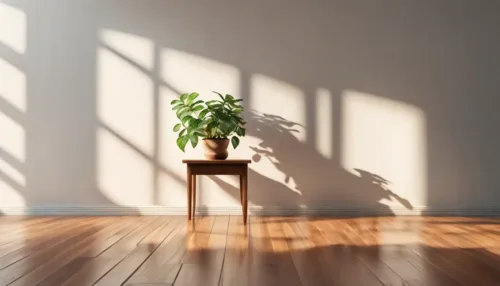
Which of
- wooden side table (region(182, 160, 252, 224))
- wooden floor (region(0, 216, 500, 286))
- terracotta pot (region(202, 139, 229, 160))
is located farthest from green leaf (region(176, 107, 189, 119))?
wooden floor (region(0, 216, 500, 286))

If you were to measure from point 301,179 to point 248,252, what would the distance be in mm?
1975

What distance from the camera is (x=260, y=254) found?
2.62 metres

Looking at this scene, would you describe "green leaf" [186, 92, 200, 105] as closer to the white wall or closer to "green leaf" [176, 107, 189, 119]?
"green leaf" [176, 107, 189, 119]

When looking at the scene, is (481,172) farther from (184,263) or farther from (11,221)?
(11,221)

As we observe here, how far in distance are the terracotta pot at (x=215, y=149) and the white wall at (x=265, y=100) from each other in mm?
486

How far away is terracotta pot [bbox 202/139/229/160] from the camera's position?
13.4 feet

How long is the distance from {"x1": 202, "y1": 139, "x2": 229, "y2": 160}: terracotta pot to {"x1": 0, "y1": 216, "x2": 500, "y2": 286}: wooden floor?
19.2 inches

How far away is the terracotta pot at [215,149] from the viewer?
409 centimetres

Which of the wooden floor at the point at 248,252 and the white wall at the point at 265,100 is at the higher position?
the white wall at the point at 265,100

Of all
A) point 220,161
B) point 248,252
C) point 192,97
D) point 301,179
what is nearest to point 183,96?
point 192,97

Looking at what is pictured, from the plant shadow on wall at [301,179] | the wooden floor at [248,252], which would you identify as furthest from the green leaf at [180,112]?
the wooden floor at [248,252]

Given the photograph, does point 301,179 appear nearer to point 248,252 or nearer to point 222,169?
point 222,169

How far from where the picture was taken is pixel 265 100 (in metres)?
4.59

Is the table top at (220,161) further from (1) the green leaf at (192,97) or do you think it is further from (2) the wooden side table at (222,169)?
(1) the green leaf at (192,97)
